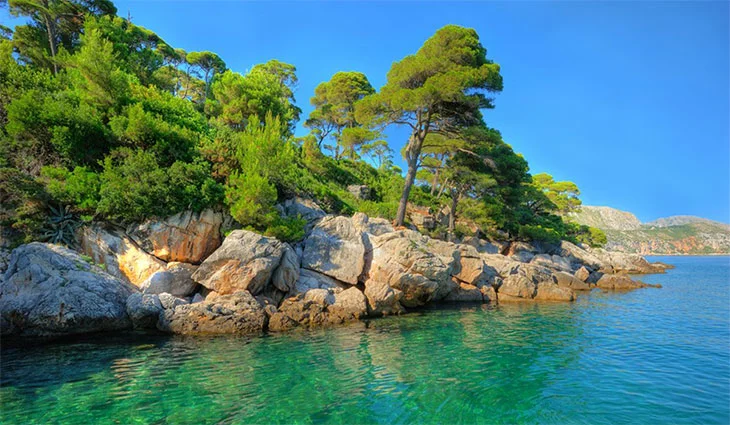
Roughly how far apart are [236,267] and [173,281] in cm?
300

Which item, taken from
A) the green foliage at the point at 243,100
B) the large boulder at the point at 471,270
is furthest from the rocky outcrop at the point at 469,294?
the green foliage at the point at 243,100

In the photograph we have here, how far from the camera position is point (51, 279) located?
11.3m

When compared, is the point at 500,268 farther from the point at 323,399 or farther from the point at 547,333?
the point at 323,399

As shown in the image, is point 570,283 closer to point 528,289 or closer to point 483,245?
point 528,289

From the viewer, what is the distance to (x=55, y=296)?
1109 centimetres

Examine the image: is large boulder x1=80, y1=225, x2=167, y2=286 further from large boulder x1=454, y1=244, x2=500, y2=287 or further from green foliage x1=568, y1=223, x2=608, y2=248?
green foliage x1=568, y1=223, x2=608, y2=248

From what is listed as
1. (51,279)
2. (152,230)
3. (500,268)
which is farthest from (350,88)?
(51,279)

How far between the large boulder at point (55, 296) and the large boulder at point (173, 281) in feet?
4.41

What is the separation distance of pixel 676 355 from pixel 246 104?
29.5 meters

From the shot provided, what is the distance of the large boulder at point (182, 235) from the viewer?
1488 cm

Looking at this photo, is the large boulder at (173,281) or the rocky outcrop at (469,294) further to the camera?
the rocky outcrop at (469,294)

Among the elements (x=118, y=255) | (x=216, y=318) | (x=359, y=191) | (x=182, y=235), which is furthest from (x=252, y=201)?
(x=359, y=191)

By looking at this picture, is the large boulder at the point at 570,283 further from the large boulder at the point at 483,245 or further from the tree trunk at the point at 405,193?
the tree trunk at the point at 405,193

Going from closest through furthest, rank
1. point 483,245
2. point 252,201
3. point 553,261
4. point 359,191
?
point 252,201, point 359,191, point 553,261, point 483,245
